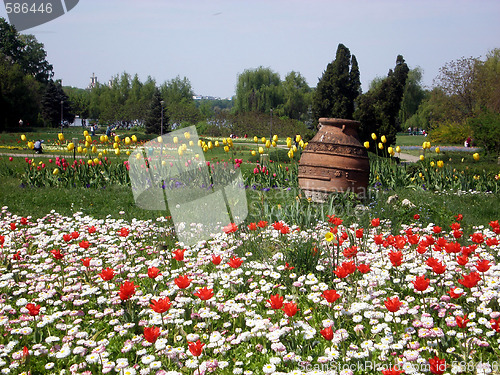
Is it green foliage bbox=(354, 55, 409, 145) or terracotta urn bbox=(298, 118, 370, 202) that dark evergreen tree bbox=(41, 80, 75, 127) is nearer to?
green foliage bbox=(354, 55, 409, 145)

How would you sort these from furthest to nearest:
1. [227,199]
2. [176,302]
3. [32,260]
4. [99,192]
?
[99,192] → [227,199] → [32,260] → [176,302]

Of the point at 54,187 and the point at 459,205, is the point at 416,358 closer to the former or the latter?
the point at 459,205

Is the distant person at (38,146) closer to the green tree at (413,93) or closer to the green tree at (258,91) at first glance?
the green tree at (258,91)

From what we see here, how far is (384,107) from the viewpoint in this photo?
1970 centimetres

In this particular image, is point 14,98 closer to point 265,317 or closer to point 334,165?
point 334,165

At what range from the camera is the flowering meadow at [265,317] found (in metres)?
2.56

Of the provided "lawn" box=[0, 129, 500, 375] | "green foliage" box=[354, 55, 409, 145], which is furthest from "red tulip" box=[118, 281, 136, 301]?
"green foliage" box=[354, 55, 409, 145]

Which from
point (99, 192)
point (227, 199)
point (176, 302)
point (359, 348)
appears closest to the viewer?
point (359, 348)

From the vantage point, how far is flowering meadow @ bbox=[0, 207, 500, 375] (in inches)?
101

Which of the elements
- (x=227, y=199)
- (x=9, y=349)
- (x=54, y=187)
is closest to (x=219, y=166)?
(x=227, y=199)

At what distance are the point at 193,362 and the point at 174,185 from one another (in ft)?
21.7

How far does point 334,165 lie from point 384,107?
13.3m

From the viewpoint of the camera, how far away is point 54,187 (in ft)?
31.3

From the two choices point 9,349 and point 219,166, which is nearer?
point 9,349
